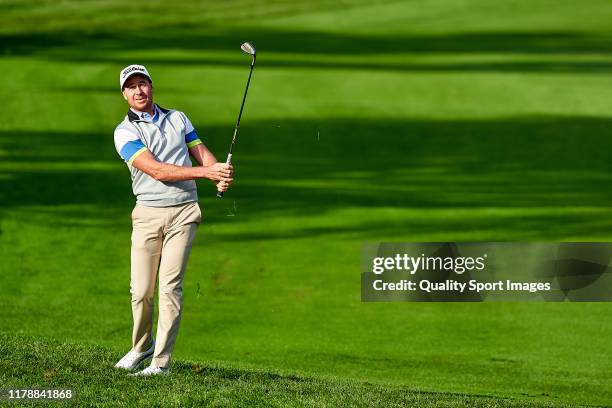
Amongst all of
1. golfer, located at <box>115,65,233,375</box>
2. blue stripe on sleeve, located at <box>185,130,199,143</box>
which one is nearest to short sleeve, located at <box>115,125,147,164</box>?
golfer, located at <box>115,65,233,375</box>

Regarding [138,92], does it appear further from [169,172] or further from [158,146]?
[169,172]

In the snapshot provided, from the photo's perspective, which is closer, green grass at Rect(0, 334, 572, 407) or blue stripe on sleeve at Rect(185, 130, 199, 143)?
green grass at Rect(0, 334, 572, 407)

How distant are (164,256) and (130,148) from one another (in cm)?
84

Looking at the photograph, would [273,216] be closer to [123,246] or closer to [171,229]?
[123,246]

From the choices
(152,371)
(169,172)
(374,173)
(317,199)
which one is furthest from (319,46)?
(169,172)

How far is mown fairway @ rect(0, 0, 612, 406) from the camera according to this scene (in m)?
12.8

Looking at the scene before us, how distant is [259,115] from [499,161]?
507cm

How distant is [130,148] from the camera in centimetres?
940

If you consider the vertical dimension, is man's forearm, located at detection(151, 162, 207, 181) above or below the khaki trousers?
above

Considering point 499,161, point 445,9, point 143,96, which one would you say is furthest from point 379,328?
point 445,9

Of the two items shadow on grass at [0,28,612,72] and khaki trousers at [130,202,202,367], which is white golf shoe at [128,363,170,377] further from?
shadow on grass at [0,28,612,72]

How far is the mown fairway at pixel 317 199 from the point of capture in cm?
1279

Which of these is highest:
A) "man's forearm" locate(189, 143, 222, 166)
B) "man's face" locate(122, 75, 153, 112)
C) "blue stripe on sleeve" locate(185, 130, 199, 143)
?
"man's face" locate(122, 75, 153, 112)

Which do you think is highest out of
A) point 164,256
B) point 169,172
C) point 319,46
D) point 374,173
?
point 319,46
